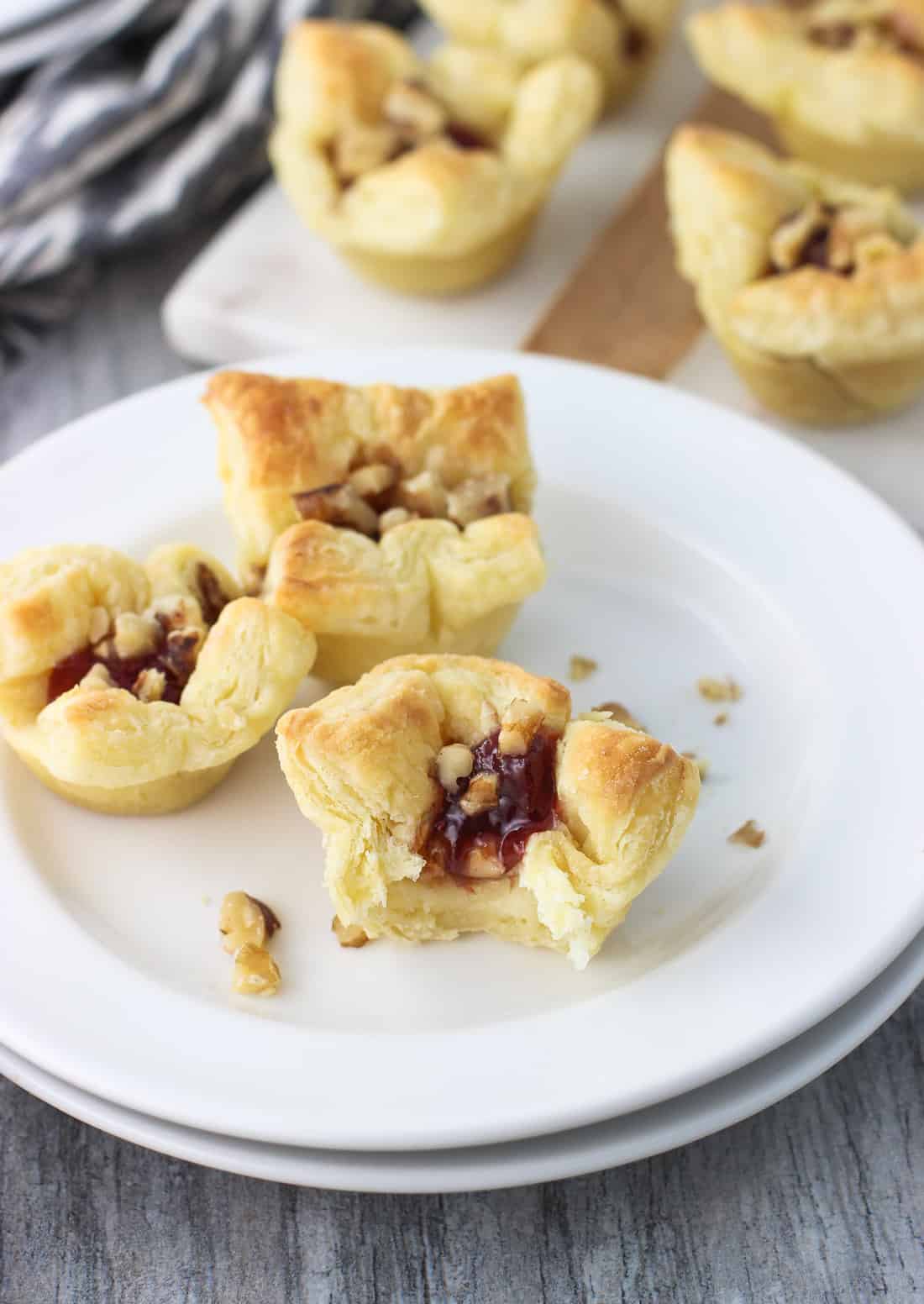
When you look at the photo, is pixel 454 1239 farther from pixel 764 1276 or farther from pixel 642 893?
pixel 642 893

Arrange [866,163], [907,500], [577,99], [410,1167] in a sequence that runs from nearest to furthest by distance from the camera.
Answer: [410,1167], [907,500], [577,99], [866,163]

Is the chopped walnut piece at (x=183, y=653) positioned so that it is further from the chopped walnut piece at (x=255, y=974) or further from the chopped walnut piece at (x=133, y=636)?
the chopped walnut piece at (x=255, y=974)

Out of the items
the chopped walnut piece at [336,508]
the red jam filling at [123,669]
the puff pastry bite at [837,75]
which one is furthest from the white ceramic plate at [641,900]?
the puff pastry bite at [837,75]

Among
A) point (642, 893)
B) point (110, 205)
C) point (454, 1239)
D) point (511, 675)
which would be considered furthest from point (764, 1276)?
point (110, 205)

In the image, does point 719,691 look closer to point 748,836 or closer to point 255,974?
point 748,836

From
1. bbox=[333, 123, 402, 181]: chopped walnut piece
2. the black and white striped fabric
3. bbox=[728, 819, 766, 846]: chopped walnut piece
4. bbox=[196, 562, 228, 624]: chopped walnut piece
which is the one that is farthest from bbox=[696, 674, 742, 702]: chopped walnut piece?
the black and white striped fabric

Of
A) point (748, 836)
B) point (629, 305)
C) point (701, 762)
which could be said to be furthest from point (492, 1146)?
point (629, 305)
